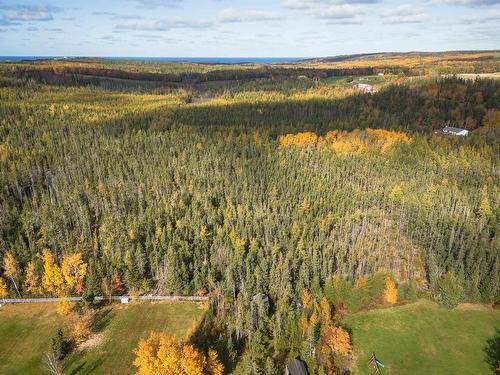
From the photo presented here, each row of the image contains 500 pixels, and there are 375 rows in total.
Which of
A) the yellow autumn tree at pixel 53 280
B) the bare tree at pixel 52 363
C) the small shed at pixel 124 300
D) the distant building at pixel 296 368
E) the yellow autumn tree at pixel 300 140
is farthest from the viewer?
the yellow autumn tree at pixel 300 140

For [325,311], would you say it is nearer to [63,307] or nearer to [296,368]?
[296,368]

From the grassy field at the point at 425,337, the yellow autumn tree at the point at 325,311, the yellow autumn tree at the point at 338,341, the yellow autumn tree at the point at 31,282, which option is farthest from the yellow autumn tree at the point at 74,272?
the grassy field at the point at 425,337

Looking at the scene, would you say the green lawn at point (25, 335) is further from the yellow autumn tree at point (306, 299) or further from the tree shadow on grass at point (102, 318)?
the yellow autumn tree at point (306, 299)

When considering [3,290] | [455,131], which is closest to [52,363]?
[3,290]

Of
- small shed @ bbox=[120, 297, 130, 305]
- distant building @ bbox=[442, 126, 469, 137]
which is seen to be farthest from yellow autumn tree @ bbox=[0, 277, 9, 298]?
distant building @ bbox=[442, 126, 469, 137]

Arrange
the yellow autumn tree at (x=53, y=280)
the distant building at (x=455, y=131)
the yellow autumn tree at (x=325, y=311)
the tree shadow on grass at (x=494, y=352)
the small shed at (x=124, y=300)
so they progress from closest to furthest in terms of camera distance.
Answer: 1. the tree shadow on grass at (x=494, y=352)
2. the yellow autumn tree at (x=325, y=311)
3. the small shed at (x=124, y=300)
4. the yellow autumn tree at (x=53, y=280)
5. the distant building at (x=455, y=131)

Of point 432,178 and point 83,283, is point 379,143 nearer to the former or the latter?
point 432,178

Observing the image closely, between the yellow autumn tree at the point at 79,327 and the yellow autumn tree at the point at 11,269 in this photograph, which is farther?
the yellow autumn tree at the point at 11,269
